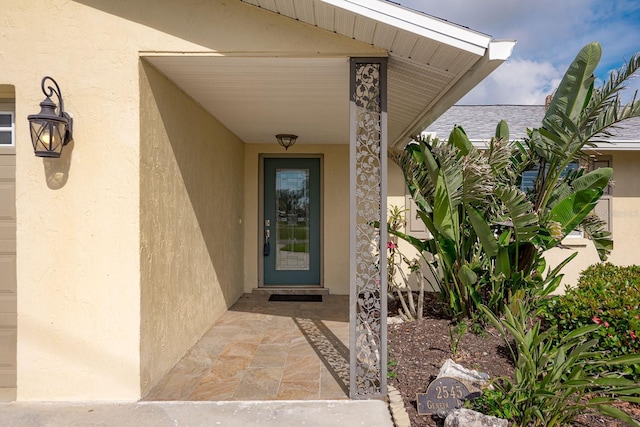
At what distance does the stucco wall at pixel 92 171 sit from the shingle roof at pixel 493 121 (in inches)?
194

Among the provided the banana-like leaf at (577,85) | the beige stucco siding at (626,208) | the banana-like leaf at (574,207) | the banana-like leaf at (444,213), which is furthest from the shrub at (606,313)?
the beige stucco siding at (626,208)

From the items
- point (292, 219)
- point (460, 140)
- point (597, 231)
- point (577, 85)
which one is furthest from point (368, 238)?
point (292, 219)

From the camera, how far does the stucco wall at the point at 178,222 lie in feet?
11.2

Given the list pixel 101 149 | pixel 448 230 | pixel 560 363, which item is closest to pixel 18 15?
pixel 101 149

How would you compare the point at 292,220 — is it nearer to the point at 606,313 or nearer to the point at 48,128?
the point at 48,128

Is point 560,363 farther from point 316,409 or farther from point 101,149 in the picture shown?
point 101,149

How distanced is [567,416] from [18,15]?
5.38m

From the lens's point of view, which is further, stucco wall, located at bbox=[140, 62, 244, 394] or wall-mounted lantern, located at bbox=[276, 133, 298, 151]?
wall-mounted lantern, located at bbox=[276, 133, 298, 151]

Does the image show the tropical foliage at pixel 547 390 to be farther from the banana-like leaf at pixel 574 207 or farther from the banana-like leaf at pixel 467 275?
the banana-like leaf at pixel 574 207

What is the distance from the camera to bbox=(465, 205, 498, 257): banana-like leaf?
12.7 feet

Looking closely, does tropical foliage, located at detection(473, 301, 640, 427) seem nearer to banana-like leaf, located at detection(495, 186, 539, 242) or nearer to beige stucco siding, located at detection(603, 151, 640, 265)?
banana-like leaf, located at detection(495, 186, 539, 242)

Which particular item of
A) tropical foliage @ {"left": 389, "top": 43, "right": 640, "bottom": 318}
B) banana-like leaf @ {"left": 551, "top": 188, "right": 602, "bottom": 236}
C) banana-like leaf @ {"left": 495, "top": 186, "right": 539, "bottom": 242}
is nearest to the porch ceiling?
tropical foliage @ {"left": 389, "top": 43, "right": 640, "bottom": 318}

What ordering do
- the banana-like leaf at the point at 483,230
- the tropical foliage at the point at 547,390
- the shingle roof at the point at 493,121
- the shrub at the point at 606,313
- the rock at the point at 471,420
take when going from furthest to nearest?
the shingle roof at the point at 493,121 < the banana-like leaf at the point at 483,230 < the shrub at the point at 606,313 < the rock at the point at 471,420 < the tropical foliage at the point at 547,390

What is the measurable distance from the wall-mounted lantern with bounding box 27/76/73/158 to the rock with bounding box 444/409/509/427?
375 centimetres
